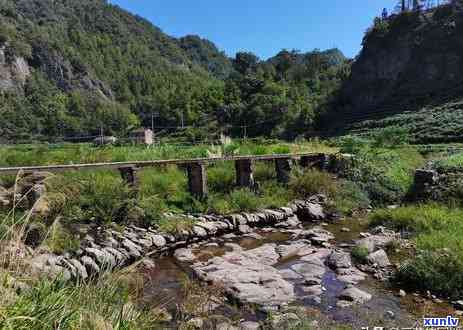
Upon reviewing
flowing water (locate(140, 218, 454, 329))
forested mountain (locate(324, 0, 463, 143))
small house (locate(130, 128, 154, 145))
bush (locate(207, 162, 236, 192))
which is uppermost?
forested mountain (locate(324, 0, 463, 143))

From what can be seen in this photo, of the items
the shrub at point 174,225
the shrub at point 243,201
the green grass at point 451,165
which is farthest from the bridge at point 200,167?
the green grass at point 451,165

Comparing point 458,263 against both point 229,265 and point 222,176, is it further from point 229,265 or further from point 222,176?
point 222,176

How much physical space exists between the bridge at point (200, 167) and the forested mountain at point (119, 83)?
3031cm

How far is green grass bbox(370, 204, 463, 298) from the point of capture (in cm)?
604

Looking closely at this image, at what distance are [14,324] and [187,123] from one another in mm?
67995

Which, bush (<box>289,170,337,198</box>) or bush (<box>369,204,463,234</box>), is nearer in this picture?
bush (<box>369,204,463,234</box>)

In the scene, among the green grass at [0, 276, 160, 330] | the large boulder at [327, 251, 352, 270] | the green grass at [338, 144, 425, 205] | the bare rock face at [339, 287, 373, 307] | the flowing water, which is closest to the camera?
the green grass at [0, 276, 160, 330]

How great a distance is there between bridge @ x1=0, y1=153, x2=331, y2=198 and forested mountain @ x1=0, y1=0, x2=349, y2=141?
3031cm

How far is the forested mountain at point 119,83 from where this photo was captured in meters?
58.6

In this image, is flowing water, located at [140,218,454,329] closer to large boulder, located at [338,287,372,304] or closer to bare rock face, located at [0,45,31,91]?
large boulder, located at [338,287,372,304]

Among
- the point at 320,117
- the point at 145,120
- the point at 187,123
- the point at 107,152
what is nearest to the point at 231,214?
the point at 107,152

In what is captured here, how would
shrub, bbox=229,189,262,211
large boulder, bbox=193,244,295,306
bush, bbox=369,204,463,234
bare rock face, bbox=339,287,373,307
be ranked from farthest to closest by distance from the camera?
shrub, bbox=229,189,262,211
bush, bbox=369,204,463,234
large boulder, bbox=193,244,295,306
bare rock face, bbox=339,287,373,307

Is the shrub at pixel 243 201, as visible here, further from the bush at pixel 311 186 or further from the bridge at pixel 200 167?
the bush at pixel 311 186

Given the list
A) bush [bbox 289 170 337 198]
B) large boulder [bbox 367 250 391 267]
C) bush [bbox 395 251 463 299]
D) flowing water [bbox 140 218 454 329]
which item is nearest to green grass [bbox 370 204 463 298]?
bush [bbox 395 251 463 299]
